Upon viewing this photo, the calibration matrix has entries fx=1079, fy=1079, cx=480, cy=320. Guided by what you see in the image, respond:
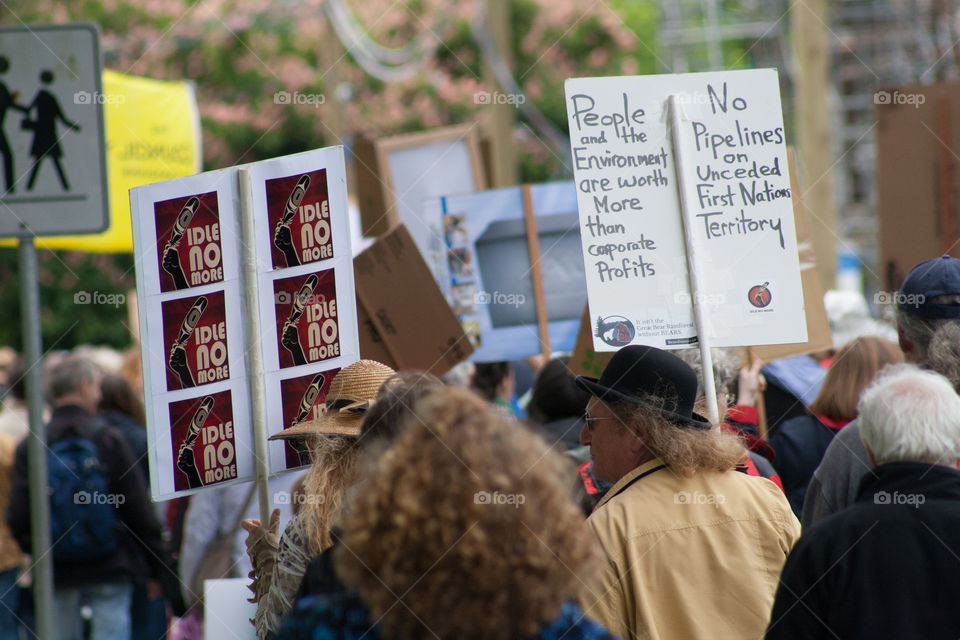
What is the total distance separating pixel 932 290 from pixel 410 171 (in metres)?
3.30

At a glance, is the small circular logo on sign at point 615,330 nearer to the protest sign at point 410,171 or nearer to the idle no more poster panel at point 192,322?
the idle no more poster panel at point 192,322

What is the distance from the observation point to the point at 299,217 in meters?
3.36

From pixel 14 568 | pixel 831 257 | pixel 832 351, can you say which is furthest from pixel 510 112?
pixel 14 568

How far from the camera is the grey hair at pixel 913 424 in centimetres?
247

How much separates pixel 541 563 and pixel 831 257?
9134 mm

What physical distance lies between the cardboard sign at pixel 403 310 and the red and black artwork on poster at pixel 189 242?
43.9 inches

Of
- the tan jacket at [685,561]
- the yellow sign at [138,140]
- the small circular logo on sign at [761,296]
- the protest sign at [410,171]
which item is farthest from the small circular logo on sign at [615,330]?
the yellow sign at [138,140]

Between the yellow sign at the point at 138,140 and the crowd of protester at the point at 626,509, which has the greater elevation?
the yellow sign at the point at 138,140

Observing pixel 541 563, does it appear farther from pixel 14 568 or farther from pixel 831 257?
pixel 831 257

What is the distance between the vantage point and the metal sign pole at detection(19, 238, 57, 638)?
3.81 metres

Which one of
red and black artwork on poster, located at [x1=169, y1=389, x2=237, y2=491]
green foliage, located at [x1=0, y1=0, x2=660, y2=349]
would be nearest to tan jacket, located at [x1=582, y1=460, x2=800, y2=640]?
red and black artwork on poster, located at [x1=169, y1=389, x2=237, y2=491]

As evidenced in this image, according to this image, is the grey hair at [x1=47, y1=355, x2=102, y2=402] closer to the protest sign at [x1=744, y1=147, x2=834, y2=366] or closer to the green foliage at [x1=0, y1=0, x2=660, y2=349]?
the protest sign at [x1=744, y1=147, x2=834, y2=366]

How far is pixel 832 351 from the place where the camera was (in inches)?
221

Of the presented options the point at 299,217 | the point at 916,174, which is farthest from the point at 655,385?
the point at 916,174
